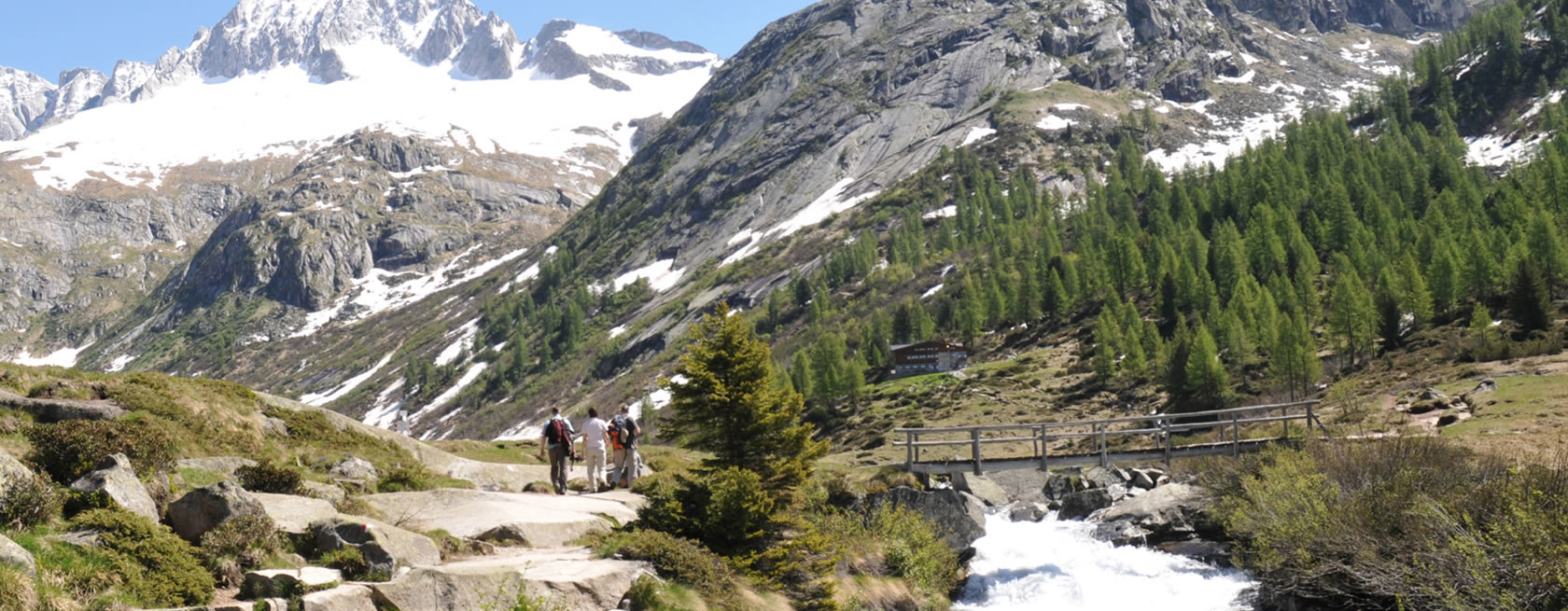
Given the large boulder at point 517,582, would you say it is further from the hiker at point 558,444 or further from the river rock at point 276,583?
the hiker at point 558,444

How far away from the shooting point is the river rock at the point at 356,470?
2649 cm

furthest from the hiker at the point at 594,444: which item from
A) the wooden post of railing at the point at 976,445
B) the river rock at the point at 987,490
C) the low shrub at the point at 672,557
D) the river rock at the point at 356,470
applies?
the river rock at the point at 987,490

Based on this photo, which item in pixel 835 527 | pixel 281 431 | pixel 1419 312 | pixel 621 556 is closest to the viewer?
pixel 621 556

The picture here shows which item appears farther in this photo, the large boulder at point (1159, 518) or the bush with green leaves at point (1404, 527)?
Answer: the large boulder at point (1159, 518)

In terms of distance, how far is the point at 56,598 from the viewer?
1256 cm

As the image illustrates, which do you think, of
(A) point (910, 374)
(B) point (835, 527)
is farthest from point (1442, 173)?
(B) point (835, 527)

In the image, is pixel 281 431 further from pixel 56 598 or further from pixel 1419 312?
pixel 1419 312

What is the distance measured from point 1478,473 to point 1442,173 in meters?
119

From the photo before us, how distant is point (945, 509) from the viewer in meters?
39.0

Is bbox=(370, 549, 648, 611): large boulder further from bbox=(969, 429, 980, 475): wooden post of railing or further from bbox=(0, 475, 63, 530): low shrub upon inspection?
bbox=(969, 429, 980, 475): wooden post of railing

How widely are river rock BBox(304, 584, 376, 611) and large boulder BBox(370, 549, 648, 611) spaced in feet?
0.85

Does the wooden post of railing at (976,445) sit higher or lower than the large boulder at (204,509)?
lower

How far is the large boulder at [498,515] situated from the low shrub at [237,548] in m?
4.44

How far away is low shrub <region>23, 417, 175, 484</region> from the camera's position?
1716 centimetres
